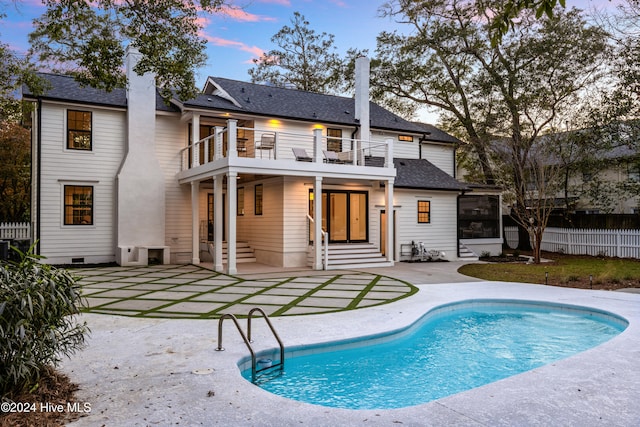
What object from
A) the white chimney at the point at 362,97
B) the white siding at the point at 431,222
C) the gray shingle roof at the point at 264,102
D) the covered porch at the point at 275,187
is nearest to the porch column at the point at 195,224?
the covered porch at the point at 275,187

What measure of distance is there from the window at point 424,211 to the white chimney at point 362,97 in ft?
12.5

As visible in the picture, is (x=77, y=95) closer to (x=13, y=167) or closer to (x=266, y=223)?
(x=266, y=223)

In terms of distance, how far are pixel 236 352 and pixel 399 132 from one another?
17.8 m

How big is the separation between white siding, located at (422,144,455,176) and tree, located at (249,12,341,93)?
39.3 feet

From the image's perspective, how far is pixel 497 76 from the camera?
23.0 metres

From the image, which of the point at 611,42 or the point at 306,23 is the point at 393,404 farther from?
the point at 306,23

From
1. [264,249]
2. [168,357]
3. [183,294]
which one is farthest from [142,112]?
[168,357]

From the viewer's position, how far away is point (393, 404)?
522cm

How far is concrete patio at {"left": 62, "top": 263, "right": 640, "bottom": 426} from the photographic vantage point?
4.01 m

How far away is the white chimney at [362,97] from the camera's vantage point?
65.8 ft

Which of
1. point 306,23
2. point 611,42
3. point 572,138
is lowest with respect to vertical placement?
point 572,138

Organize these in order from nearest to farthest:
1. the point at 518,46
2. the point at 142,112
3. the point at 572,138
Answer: the point at 142,112, the point at 572,138, the point at 518,46

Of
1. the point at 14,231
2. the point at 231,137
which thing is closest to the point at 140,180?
the point at 231,137

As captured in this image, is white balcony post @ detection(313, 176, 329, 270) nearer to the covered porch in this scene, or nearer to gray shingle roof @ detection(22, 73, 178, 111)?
the covered porch
